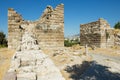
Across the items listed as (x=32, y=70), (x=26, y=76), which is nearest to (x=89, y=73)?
(x=32, y=70)

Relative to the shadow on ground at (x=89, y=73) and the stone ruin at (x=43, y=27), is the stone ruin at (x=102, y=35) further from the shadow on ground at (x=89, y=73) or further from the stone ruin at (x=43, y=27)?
the shadow on ground at (x=89, y=73)

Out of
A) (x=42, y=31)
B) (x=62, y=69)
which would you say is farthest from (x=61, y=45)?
(x=62, y=69)

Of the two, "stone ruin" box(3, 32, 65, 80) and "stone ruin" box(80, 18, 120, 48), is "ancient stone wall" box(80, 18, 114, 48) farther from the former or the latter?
"stone ruin" box(3, 32, 65, 80)

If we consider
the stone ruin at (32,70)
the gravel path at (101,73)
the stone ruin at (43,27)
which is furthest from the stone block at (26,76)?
the stone ruin at (43,27)

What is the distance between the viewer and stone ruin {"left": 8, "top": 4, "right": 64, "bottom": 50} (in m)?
14.6

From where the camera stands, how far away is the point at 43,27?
49.1ft

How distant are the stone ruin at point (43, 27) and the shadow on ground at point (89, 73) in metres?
5.62

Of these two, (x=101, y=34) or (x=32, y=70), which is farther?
(x=101, y=34)

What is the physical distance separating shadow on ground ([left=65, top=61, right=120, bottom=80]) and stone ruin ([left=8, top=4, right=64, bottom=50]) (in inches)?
221

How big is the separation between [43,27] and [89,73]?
7637 millimetres

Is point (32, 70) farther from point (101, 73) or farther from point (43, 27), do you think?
point (43, 27)

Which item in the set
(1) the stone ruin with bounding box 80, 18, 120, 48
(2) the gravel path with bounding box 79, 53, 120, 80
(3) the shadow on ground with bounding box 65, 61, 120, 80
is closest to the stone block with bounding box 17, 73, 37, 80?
(3) the shadow on ground with bounding box 65, 61, 120, 80

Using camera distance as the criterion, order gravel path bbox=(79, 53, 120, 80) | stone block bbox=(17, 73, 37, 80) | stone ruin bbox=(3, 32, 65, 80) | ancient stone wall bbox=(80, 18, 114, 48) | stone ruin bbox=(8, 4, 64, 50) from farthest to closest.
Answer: ancient stone wall bbox=(80, 18, 114, 48), stone ruin bbox=(8, 4, 64, 50), gravel path bbox=(79, 53, 120, 80), stone ruin bbox=(3, 32, 65, 80), stone block bbox=(17, 73, 37, 80)

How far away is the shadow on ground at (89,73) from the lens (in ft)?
26.0
